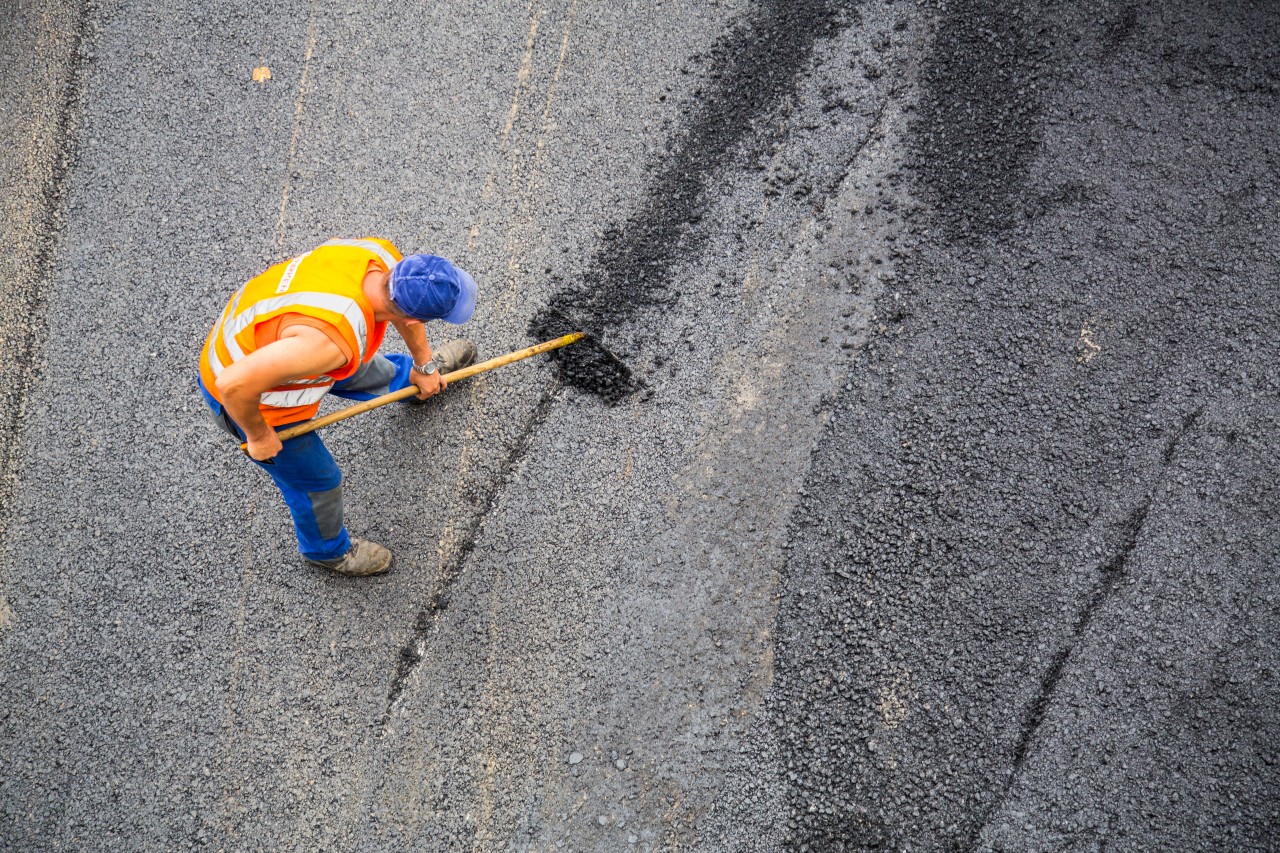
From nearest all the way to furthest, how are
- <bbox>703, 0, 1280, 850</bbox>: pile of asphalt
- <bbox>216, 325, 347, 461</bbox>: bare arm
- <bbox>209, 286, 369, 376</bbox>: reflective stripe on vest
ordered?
<bbox>216, 325, 347, 461</bbox>: bare arm → <bbox>209, 286, 369, 376</bbox>: reflective stripe on vest → <bbox>703, 0, 1280, 850</bbox>: pile of asphalt

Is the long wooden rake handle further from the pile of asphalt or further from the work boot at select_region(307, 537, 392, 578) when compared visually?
the pile of asphalt

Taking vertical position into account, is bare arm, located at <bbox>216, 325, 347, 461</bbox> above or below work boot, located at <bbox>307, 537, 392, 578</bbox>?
above

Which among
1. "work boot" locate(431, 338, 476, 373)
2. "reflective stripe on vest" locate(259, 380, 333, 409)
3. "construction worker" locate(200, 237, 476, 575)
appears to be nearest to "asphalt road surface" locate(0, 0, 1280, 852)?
"work boot" locate(431, 338, 476, 373)

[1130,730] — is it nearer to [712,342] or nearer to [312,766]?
[712,342]

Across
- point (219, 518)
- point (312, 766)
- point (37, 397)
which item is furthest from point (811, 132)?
point (37, 397)

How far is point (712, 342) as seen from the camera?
12.7 feet

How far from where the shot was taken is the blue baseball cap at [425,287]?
2805 mm

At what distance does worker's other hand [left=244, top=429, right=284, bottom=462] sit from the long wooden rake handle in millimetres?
68

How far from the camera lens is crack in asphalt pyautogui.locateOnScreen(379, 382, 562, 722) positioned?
11.5ft

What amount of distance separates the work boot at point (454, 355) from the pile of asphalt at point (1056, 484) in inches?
69.3

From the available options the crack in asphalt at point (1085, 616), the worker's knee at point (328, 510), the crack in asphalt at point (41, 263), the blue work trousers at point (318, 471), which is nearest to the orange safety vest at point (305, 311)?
the blue work trousers at point (318, 471)

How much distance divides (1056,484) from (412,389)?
2851 millimetres

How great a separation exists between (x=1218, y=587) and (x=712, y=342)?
2.37 metres

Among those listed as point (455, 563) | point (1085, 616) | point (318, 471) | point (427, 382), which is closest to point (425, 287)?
point (427, 382)
